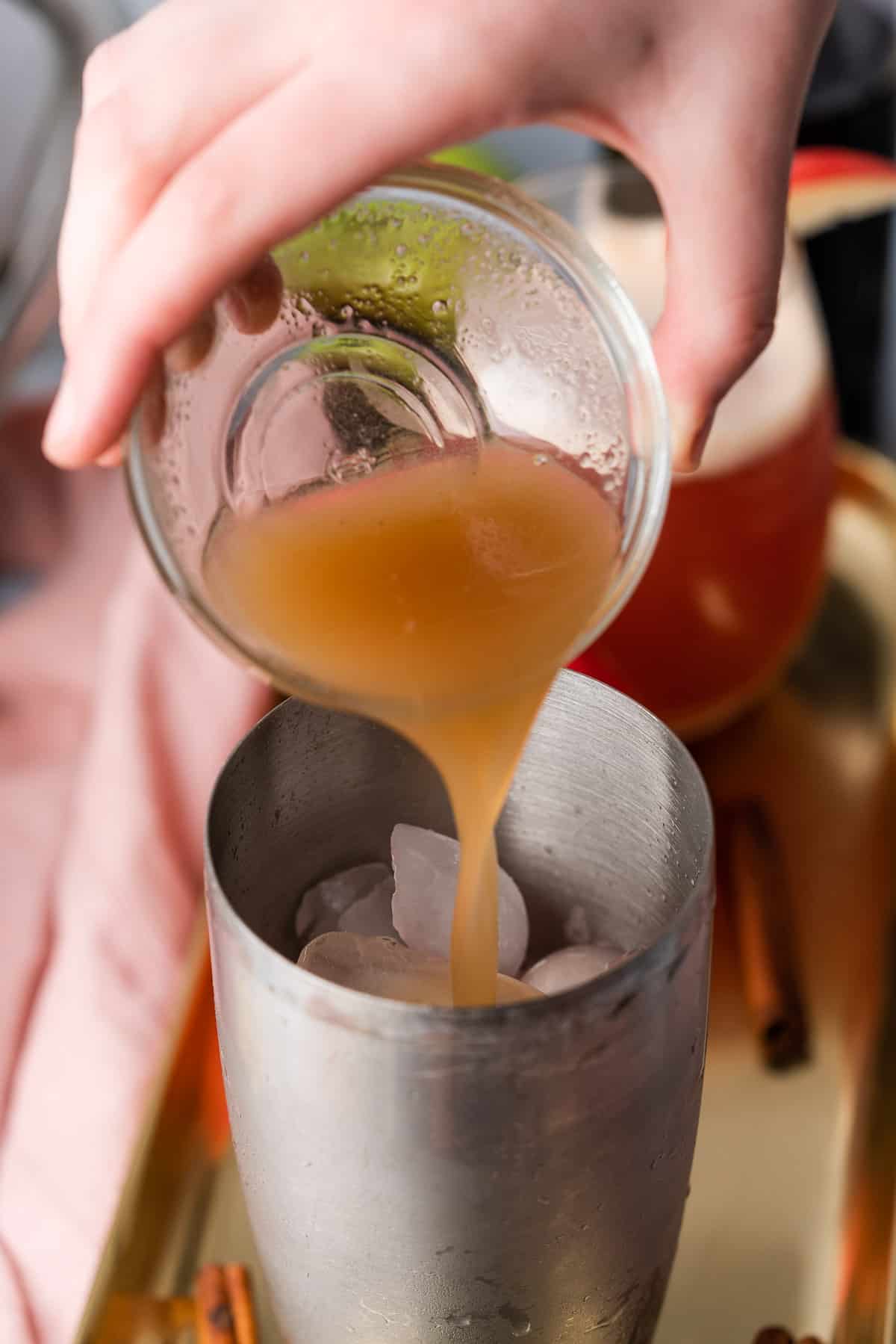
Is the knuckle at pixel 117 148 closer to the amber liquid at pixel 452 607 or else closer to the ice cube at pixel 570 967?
the amber liquid at pixel 452 607

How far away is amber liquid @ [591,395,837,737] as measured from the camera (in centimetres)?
76

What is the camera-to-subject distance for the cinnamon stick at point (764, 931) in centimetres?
71

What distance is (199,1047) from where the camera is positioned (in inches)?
28.0

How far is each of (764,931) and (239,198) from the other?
1.57ft

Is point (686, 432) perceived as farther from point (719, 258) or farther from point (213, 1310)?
point (213, 1310)

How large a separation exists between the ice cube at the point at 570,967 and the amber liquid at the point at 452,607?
0.16ft

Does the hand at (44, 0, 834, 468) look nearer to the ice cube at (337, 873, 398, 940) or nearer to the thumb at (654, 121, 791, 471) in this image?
the thumb at (654, 121, 791, 471)

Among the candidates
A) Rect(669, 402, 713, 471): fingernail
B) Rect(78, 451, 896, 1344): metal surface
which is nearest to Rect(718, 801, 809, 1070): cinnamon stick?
Rect(78, 451, 896, 1344): metal surface

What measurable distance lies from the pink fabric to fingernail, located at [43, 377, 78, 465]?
377 millimetres

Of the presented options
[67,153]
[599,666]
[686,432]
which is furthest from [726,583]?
[67,153]

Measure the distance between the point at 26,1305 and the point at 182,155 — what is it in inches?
18.1

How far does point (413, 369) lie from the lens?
54 cm

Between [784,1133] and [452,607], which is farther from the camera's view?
[784,1133]

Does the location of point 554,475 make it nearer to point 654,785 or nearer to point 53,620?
point 654,785
